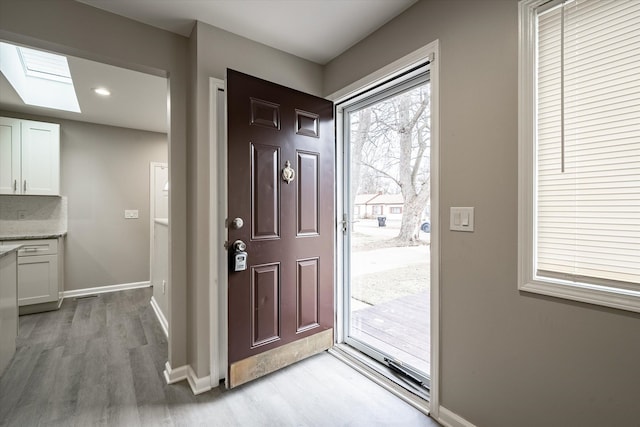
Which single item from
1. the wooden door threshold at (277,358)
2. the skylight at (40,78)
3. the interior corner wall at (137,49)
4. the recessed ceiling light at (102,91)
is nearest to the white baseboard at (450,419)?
the wooden door threshold at (277,358)

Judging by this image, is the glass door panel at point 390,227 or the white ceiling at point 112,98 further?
the white ceiling at point 112,98

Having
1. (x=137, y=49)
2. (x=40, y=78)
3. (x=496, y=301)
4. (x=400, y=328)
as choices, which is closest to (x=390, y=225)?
(x=400, y=328)

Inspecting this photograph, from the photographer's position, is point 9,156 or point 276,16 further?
point 9,156

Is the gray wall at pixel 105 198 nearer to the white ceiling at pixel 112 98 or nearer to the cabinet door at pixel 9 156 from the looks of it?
the white ceiling at pixel 112 98

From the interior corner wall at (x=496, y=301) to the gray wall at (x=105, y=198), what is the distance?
166 inches

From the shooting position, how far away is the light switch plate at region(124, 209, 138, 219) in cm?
432

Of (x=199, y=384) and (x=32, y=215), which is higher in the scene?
(x=32, y=215)

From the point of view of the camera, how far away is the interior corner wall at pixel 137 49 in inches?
64.1

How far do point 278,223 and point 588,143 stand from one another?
169 centimetres

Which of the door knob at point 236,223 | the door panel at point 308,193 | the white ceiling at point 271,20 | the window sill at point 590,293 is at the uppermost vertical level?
the white ceiling at point 271,20

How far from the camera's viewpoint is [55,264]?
11.5 ft

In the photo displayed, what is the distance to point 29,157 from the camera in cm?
350

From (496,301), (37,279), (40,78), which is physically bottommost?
(37,279)

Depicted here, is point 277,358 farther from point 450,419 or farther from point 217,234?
point 450,419
